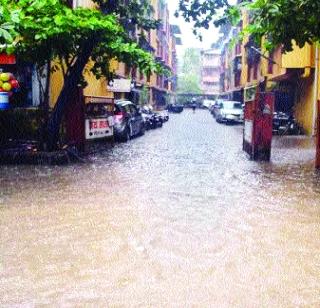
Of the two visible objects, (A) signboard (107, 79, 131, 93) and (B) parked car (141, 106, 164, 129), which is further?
(B) parked car (141, 106, 164, 129)

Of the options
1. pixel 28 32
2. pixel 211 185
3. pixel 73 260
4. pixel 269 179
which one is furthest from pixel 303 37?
pixel 73 260

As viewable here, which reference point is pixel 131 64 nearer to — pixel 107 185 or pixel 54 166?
pixel 54 166

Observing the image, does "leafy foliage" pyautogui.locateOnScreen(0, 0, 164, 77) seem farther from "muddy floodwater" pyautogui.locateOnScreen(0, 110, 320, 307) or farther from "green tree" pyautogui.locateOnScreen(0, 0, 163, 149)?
"muddy floodwater" pyautogui.locateOnScreen(0, 110, 320, 307)

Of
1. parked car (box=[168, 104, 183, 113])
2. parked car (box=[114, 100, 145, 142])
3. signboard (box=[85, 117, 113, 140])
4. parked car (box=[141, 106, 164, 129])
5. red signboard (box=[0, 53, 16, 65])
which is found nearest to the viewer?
red signboard (box=[0, 53, 16, 65])

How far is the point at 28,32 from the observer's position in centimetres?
1112

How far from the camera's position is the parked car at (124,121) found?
64.4ft

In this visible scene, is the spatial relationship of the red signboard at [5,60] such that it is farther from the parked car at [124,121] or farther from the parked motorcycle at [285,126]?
the parked motorcycle at [285,126]

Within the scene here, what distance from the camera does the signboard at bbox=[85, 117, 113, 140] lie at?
15.7 metres

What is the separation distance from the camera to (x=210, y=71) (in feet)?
348

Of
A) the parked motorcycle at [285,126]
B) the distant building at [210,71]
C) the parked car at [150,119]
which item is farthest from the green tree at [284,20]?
the distant building at [210,71]

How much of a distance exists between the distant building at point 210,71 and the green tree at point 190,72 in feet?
5.13

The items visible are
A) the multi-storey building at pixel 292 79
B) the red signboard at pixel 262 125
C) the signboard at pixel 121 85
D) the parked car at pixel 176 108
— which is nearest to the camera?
the red signboard at pixel 262 125

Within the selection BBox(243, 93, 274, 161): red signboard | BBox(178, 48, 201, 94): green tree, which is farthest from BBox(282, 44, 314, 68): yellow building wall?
BBox(178, 48, 201, 94): green tree

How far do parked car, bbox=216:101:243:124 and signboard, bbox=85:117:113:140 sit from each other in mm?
19022
